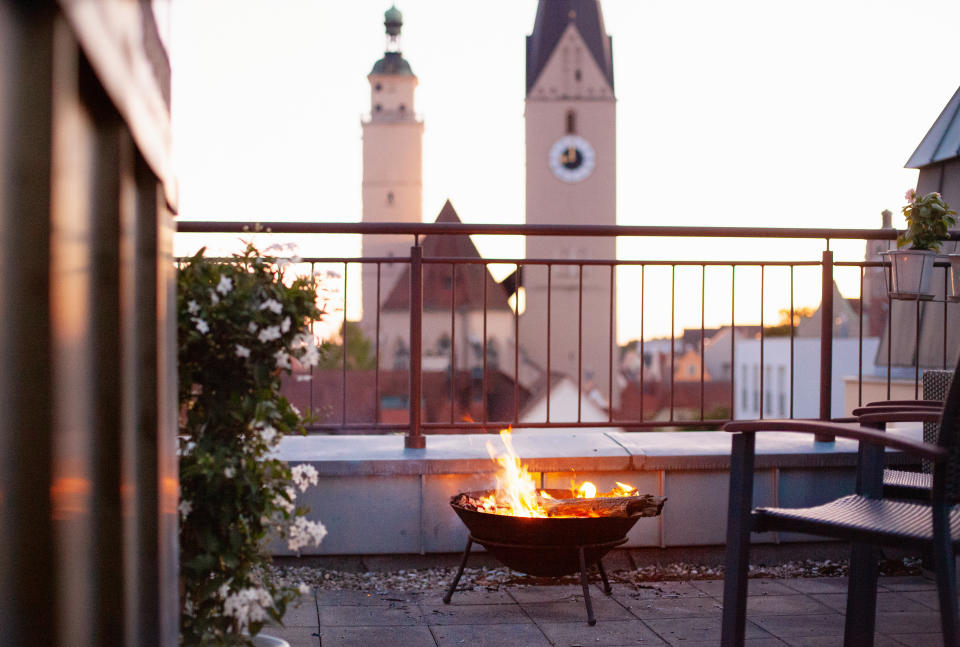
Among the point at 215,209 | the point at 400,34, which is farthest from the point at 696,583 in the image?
the point at 400,34

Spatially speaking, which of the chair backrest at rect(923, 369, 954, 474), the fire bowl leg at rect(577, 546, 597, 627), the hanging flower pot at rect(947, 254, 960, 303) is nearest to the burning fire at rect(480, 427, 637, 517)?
the fire bowl leg at rect(577, 546, 597, 627)

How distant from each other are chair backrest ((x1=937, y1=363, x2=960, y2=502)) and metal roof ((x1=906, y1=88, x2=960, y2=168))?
24.8 feet

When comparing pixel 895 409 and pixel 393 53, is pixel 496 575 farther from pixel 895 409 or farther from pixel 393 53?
pixel 393 53

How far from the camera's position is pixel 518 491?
3.18 m

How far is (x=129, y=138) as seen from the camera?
1322 millimetres

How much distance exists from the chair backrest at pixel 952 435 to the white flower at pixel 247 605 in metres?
1.42

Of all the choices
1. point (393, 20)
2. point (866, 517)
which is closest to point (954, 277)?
point (866, 517)

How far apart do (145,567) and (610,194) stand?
53616 mm

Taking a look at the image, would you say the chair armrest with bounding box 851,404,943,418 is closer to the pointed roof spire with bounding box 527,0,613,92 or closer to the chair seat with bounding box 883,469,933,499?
the chair seat with bounding box 883,469,933,499

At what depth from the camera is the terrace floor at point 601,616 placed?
2.76 metres

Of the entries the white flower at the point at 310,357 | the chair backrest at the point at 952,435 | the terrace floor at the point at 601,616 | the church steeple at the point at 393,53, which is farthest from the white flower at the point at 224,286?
the church steeple at the point at 393,53

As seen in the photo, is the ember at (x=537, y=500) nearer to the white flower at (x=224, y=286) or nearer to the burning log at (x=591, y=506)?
the burning log at (x=591, y=506)

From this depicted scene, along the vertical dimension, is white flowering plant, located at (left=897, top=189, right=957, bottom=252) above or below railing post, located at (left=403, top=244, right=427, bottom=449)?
above

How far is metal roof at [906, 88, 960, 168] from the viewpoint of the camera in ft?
28.1
